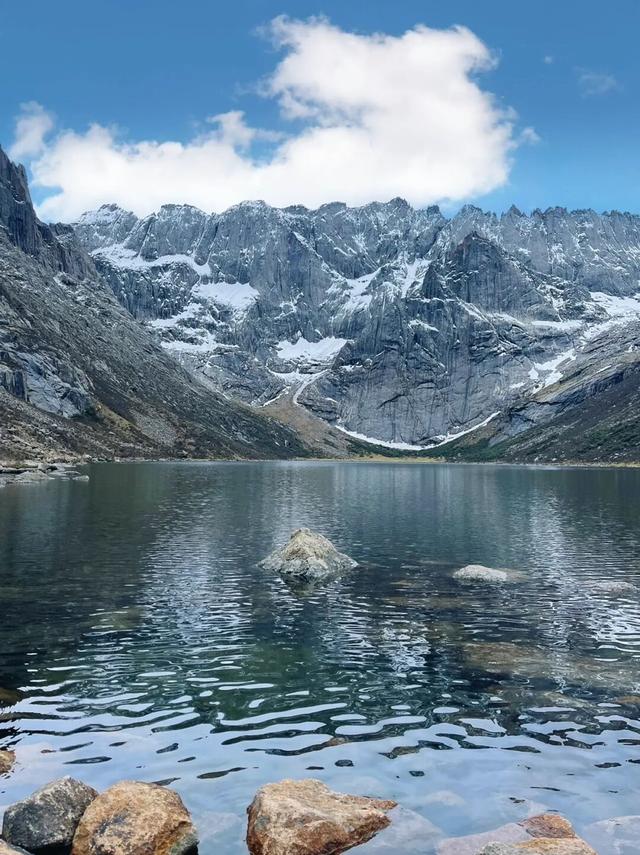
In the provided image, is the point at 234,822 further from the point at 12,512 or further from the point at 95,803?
the point at 12,512

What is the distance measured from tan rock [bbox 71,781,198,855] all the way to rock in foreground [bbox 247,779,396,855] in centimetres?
162

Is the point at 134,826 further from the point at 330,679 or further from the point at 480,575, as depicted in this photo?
the point at 480,575

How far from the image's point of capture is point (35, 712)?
23234 millimetres

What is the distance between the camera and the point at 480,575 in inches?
1917

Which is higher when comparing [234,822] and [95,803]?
[95,803]

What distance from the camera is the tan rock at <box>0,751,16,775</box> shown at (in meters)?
18.9

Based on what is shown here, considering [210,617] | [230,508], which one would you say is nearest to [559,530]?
[230,508]

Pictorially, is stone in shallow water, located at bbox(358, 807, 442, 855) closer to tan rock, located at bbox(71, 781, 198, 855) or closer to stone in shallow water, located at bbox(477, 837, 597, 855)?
stone in shallow water, located at bbox(477, 837, 597, 855)

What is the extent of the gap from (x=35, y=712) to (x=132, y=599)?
17.8m

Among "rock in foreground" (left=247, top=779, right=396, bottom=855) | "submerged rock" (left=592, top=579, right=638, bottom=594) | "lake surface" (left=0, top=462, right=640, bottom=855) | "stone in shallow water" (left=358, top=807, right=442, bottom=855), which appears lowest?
"submerged rock" (left=592, top=579, right=638, bottom=594)

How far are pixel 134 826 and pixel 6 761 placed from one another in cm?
628

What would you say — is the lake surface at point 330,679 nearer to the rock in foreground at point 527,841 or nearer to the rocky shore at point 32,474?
the rock in foreground at point 527,841

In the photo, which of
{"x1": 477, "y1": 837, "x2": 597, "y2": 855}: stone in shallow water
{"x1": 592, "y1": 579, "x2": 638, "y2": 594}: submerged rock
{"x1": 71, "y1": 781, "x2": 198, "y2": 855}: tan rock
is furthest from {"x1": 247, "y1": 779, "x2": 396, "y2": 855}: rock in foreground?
{"x1": 592, "y1": 579, "x2": 638, "y2": 594}: submerged rock

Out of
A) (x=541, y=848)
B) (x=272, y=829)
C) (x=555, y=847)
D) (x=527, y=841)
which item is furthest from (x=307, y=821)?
(x=555, y=847)
